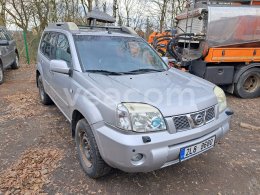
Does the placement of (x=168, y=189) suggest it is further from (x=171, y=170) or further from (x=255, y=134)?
(x=255, y=134)

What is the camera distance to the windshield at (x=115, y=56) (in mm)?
3302

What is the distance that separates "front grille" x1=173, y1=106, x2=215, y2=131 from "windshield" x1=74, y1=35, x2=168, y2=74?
3.69 ft

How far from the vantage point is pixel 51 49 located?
451cm

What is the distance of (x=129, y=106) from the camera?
2363mm

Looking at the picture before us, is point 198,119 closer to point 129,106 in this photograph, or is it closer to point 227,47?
point 129,106

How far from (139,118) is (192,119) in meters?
0.60

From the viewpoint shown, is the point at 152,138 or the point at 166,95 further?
the point at 166,95

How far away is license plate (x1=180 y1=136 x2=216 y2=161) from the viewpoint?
2.51 m

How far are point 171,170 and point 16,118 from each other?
11.0 ft

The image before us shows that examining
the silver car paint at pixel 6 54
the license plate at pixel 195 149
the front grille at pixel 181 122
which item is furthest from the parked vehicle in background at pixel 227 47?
the silver car paint at pixel 6 54

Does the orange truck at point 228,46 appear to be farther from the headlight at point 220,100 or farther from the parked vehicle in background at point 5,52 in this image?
the parked vehicle in background at point 5,52

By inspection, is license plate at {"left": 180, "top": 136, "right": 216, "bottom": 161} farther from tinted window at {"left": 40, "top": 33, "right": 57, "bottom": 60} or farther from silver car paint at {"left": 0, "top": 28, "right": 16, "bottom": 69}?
silver car paint at {"left": 0, "top": 28, "right": 16, "bottom": 69}

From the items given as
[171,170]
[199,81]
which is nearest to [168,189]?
[171,170]

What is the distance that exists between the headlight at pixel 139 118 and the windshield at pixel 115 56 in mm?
1005
